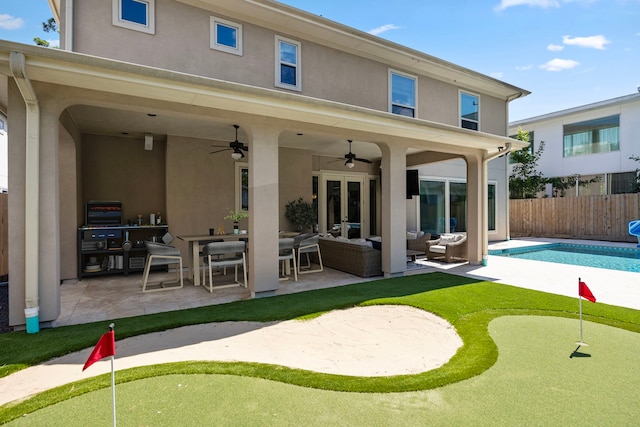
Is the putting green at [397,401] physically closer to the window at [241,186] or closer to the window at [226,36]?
the window at [226,36]

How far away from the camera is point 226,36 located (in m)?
7.25

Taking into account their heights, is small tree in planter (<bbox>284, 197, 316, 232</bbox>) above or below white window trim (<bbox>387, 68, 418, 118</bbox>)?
below

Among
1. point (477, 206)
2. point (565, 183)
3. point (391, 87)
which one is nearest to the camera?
point (477, 206)

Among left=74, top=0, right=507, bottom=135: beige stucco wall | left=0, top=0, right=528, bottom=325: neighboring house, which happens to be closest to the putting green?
left=0, top=0, right=528, bottom=325: neighboring house

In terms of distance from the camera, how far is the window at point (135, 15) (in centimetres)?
620

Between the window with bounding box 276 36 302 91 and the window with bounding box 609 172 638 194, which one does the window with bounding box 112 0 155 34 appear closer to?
the window with bounding box 276 36 302 91

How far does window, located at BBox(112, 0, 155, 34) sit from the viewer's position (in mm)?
6195

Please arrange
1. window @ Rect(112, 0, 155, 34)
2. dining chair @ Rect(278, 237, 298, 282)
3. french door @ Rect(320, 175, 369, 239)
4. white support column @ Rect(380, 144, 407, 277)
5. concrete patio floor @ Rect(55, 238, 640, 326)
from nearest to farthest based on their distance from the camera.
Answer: concrete patio floor @ Rect(55, 238, 640, 326) < window @ Rect(112, 0, 155, 34) < dining chair @ Rect(278, 237, 298, 282) < white support column @ Rect(380, 144, 407, 277) < french door @ Rect(320, 175, 369, 239)

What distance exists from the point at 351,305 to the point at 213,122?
4774 mm

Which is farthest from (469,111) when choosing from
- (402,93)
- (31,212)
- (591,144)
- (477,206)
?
(31,212)

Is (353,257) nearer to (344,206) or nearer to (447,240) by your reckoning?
(447,240)

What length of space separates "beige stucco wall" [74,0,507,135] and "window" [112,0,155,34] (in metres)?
0.09

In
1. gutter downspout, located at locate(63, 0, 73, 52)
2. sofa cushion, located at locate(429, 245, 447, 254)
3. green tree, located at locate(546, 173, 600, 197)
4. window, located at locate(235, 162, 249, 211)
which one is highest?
gutter downspout, located at locate(63, 0, 73, 52)

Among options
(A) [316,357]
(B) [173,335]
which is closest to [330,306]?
(A) [316,357]
